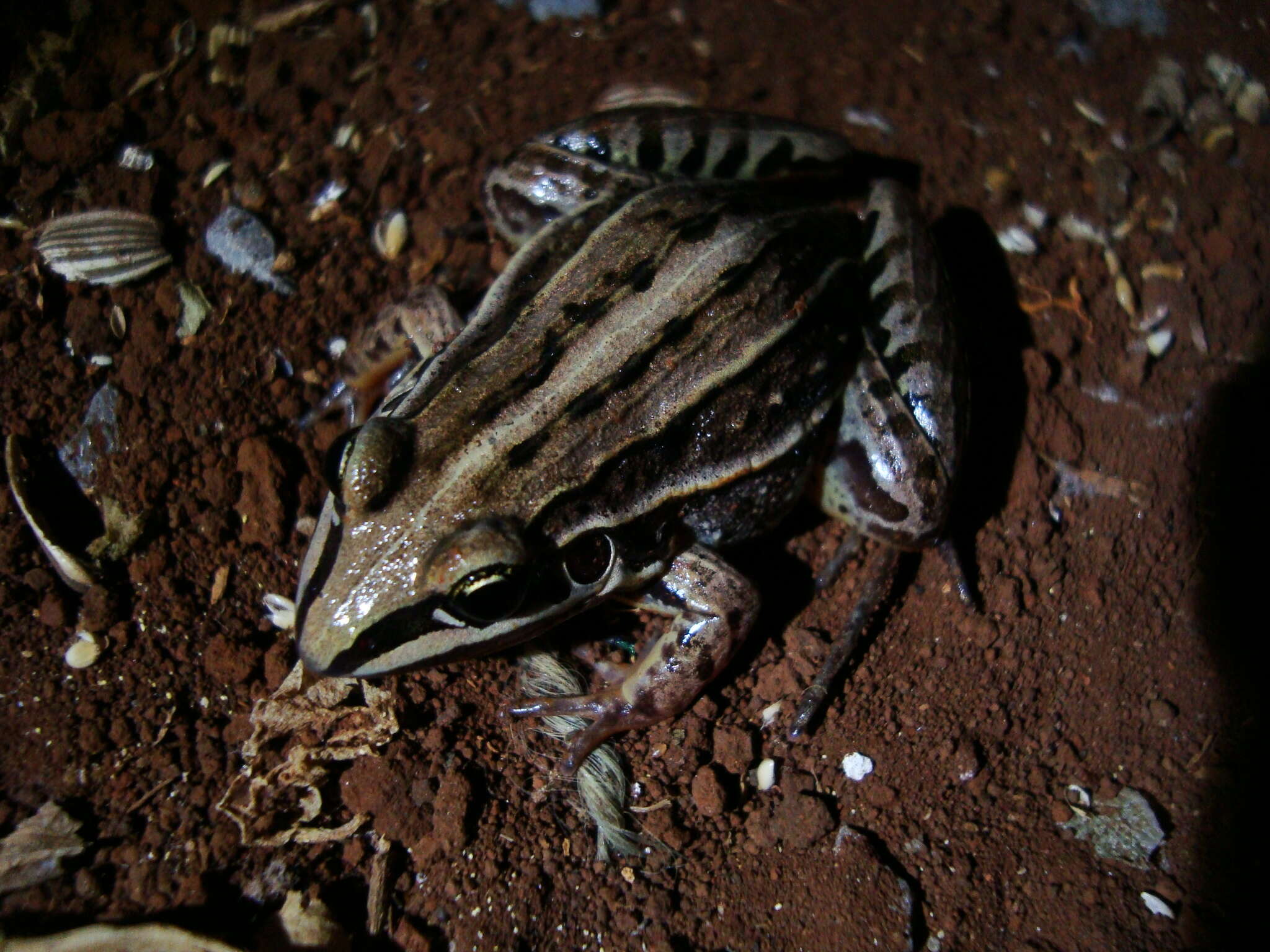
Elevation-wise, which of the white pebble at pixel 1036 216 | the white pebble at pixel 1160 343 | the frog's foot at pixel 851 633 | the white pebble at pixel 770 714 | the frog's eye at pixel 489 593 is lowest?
the white pebble at pixel 770 714

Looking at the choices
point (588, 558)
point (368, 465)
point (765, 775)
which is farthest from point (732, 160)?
point (765, 775)

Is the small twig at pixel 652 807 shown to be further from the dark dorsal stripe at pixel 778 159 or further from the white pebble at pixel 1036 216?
the white pebble at pixel 1036 216

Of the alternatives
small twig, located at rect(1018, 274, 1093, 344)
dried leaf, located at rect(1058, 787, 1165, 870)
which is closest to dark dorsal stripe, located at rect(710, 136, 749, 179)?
small twig, located at rect(1018, 274, 1093, 344)

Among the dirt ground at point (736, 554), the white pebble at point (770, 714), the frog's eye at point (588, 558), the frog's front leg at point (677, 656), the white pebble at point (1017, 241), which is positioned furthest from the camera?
the white pebble at point (1017, 241)

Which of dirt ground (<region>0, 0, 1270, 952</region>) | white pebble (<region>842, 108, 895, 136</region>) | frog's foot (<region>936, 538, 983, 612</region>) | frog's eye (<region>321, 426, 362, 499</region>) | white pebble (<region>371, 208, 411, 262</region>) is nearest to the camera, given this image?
frog's eye (<region>321, 426, 362, 499</region>)

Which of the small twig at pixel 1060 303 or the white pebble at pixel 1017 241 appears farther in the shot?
the white pebble at pixel 1017 241

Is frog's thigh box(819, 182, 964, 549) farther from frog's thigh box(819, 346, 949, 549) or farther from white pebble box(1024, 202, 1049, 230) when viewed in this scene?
white pebble box(1024, 202, 1049, 230)

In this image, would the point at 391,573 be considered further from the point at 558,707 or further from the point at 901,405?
the point at 901,405

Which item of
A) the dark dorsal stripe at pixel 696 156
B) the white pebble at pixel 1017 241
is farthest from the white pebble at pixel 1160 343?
the dark dorsal stripe at pixel 696 156
